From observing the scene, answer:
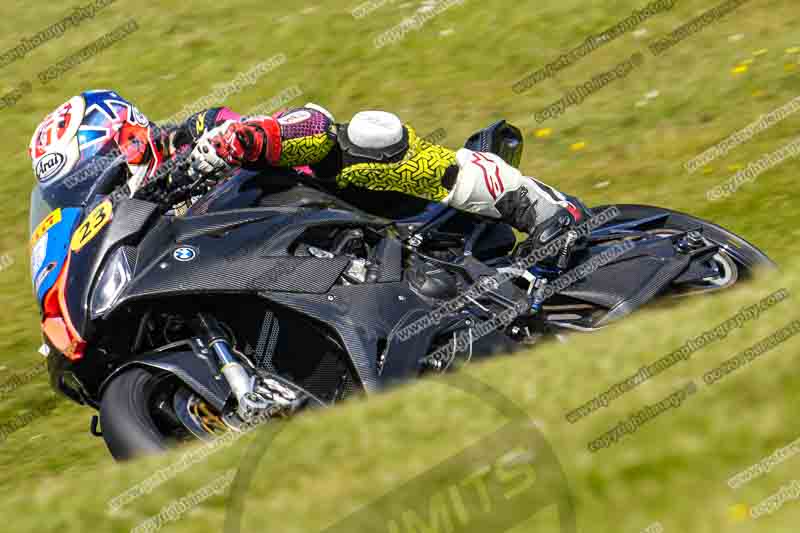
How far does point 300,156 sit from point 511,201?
122 centimetres

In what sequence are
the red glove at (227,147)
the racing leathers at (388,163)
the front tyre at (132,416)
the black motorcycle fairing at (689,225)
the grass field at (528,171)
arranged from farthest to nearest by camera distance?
the black motorcycle fairing at (689,225) < the racing leathers at (388,163) < the red glove at (227,147) < the front tyre at (132,416) < the grass field at (528,171)

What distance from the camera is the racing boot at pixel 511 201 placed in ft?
20.6

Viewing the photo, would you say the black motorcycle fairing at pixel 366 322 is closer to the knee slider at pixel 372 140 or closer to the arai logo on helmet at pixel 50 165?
the knee slider at pixel 372 140

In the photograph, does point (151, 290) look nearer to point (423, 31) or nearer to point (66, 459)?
point (66, 459)

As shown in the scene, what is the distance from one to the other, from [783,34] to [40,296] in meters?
8.63

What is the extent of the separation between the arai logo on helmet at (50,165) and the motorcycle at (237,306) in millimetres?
61

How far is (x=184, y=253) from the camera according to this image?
5.28 meters

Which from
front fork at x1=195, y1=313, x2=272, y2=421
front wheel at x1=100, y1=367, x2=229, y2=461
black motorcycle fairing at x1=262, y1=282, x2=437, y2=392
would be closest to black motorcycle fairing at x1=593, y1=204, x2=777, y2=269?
black motorcycle fairing at x1=262, y1=282, x2=437, y2=392

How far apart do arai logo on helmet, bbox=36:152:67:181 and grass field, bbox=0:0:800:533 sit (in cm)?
154

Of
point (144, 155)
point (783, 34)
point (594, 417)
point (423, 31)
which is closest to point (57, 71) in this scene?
point (423, 31)

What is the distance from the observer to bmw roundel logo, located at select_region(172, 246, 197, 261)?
5.25 meters

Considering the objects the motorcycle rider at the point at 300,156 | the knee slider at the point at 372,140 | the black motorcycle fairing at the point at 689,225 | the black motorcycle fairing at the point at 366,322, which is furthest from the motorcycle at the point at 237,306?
the black motorcycle fairing at the point at 689,225

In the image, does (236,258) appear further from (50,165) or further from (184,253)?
(50,165)

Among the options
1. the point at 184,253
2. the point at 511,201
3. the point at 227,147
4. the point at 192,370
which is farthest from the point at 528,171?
the point at 192,370
